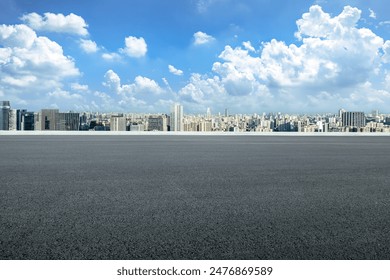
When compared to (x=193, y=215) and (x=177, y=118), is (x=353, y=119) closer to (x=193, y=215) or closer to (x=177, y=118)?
(x=177, y=118)

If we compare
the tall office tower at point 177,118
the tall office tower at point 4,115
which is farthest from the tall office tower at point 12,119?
the tall office tower at point 177,118

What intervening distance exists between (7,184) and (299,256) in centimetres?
650

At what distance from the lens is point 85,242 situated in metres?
3.94

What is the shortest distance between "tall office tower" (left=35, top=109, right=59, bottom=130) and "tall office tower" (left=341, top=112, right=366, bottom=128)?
1653 inches

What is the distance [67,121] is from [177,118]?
14530mm

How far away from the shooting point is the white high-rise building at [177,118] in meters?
46.7

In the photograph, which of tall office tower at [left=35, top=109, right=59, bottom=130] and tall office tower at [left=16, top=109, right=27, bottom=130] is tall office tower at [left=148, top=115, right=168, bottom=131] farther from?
tall office tower at [left=16, top=109, right=27, bottom=130]

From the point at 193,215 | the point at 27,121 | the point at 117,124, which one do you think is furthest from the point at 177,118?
the point at 193,215

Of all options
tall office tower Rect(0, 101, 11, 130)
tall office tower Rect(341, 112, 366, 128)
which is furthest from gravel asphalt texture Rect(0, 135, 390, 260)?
tall office tower Rect(341, 112, 366, 128)

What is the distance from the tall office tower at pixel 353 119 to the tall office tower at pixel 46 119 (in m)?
42.0

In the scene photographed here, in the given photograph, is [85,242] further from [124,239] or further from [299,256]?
[299,256]

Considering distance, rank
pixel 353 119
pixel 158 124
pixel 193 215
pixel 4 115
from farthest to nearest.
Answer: pixel 353 119
pixel 158 124
pixel 4 115
pixel 193 215

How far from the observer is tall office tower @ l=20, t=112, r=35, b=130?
44125mm

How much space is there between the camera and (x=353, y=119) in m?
52.9
